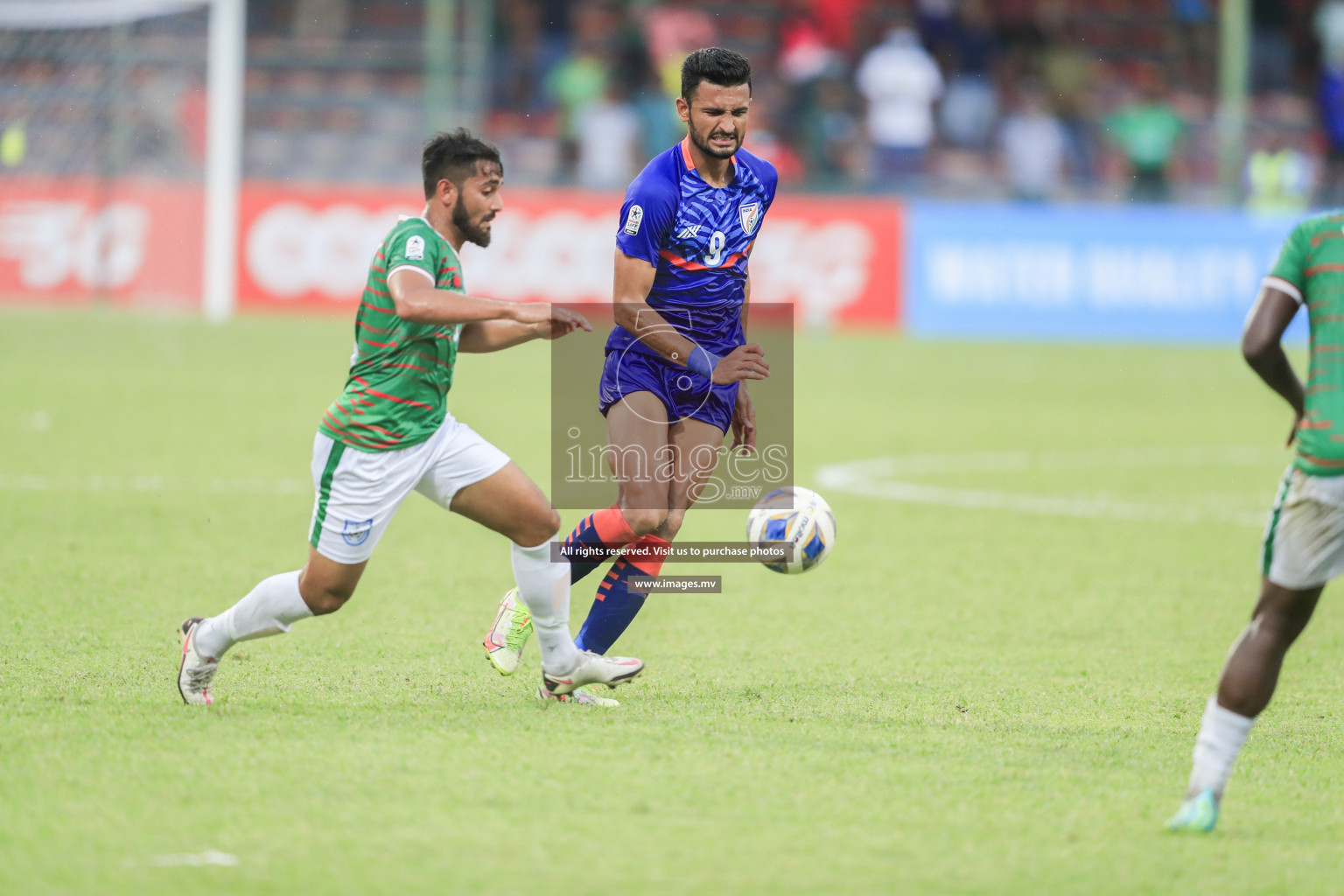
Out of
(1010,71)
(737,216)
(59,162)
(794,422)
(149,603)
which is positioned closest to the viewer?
(737,216)

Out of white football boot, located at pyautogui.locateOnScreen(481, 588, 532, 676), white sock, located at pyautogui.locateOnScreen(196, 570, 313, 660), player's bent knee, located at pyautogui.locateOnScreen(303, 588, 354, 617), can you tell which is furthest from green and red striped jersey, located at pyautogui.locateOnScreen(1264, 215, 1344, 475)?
white sock, located at pyautogui.locateOnScreen(196, 570, 313, 660)

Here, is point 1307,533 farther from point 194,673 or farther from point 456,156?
point 194,673

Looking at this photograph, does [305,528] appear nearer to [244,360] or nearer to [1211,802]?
[1211,802]

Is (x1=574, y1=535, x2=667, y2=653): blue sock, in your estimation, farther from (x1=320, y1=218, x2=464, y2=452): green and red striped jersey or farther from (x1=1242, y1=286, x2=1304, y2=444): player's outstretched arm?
(x1=1242, y1=286, x2=1304, y2=444): player's outstretched arm

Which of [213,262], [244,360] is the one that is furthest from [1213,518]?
[213,262]

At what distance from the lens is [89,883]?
398cm

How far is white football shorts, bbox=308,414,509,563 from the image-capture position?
18.1 feet

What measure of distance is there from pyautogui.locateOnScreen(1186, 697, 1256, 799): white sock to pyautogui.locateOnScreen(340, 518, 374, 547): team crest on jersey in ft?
8.62

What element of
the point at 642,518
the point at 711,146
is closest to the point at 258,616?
the point at 642,518

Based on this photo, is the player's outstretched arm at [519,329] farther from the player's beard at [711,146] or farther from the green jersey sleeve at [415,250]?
the player's beard at [711,146]

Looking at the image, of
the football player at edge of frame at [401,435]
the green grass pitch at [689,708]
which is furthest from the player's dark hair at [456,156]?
the green grass pitch at [689,708]

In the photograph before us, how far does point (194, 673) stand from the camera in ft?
18.6

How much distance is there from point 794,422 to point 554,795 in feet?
33.4

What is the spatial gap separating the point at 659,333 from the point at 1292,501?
2.40 meters
